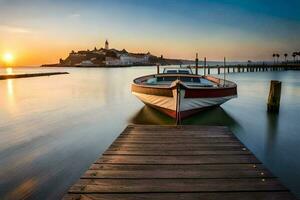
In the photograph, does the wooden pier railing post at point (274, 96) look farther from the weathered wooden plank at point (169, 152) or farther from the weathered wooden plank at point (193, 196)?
the weathered wooden plank at point (193, 196)

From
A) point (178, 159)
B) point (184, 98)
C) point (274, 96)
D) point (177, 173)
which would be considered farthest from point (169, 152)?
Answer: point (274, 96)

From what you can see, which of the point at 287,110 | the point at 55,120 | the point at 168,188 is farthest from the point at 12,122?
the point at 287,110

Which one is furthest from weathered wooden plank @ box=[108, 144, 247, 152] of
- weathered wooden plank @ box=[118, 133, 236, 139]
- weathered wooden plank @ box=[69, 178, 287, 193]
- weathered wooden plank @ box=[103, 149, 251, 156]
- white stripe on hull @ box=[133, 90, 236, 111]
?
white stripe on hull @ box=[133, 90, 236, 111]

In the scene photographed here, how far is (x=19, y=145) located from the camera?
7.97 meters

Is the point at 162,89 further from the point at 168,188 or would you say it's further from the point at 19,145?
the point at 168,188

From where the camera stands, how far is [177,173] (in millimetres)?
3869

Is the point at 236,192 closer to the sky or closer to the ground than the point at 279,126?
closer to the sky

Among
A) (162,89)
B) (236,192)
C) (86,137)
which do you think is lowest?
(86,137)

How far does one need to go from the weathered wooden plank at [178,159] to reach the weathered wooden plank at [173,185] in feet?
2.27

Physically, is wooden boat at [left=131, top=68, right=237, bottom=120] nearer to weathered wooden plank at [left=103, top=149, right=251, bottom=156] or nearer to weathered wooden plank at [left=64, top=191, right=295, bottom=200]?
weathered wooden plank at [left=103, top=149, right=251, bottom=156]

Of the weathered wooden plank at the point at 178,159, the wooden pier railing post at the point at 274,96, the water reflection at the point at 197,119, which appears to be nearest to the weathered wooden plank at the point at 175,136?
the weathered wooden plank at the point at 178,159

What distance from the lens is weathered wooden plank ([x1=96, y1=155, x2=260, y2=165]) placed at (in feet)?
14.2

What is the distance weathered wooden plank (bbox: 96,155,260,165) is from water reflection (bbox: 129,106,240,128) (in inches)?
244

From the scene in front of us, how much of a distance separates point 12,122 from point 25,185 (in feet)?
25.1
